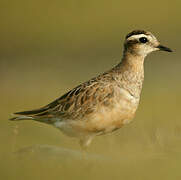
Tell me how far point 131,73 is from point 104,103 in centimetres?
93

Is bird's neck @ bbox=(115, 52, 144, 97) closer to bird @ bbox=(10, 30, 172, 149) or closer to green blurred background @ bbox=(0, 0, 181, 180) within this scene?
bird @ bbox=(10, 30, 172, 149)

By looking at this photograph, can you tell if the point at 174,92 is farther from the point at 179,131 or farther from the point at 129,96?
the point at 129,96

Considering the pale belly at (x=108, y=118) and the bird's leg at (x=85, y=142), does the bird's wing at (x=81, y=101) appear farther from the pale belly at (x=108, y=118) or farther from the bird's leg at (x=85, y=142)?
the bird's leg at (x=85, y=142)

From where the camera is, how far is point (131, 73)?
11.4 meters

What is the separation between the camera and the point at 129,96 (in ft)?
35.8

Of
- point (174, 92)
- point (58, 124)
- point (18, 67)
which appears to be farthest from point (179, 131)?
point (18, 67)

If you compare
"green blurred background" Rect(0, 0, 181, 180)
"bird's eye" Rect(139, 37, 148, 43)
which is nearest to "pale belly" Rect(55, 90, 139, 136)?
"green blurred background" Rect(0, 0, 181, 180)

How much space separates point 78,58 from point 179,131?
47.8 ft

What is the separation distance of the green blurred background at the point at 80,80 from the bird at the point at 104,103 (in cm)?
43

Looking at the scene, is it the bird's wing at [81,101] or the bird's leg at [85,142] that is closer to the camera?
the bird's wing at [81,101]

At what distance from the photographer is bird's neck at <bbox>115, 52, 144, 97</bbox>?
1120 centimetres

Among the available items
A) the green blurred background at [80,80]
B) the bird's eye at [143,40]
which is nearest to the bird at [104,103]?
the bird's eye at [143,40]

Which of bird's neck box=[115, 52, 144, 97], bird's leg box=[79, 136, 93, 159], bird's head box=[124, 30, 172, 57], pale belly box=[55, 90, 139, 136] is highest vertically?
bird's head box=[124, 30, 172, 57]

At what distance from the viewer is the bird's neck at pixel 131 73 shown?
11.2 m
